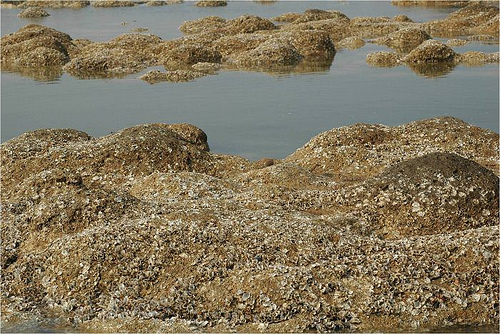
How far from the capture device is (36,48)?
72688mm

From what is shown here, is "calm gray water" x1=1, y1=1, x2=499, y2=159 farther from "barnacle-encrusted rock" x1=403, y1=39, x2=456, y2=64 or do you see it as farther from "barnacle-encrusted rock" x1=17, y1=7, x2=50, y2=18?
"barnacle-encrusted rock" x1=17, y1=7, x2=50, y2=18

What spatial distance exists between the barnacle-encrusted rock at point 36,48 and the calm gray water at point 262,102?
16.2 ft

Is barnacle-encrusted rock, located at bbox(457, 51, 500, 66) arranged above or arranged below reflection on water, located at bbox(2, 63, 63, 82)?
above

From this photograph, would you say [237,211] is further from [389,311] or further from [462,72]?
[462,72]

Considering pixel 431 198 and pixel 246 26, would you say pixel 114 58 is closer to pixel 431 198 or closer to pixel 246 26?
pixel 246 26

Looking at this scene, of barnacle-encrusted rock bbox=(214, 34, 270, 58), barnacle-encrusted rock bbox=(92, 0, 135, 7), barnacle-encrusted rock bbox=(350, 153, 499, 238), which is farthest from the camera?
barnacle-encrusted rock bbox=(92, 0, 135, 7)

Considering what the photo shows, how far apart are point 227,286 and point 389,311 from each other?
14.6ft

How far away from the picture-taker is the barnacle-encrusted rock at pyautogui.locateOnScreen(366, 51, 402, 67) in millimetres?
65062

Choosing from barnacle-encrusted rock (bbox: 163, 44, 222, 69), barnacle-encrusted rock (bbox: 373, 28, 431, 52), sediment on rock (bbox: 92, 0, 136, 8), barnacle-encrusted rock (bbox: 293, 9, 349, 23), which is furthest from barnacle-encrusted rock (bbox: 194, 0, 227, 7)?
barnacle-encrusted rock (bbox: 163, 44, 222, 69)

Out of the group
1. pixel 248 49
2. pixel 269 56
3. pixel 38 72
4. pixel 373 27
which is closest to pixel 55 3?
→ pixel 373 27

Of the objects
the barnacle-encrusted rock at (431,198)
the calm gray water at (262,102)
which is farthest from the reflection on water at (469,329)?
the calm gray water at (262,102)

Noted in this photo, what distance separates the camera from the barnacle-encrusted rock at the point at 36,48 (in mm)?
70188

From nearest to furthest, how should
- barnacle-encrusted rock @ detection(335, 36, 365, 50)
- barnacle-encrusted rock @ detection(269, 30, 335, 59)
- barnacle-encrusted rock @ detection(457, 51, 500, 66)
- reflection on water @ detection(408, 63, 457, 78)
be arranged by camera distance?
1. reflection on water @ detection(408, 63, 457, 78)
2. barnacle-encrusted rock @ detection(457, 51, 500, 66)
3. barnacle-encrusted rock @ detection(269, 30, 335, 59)
4. barnacle-encrusted rock @ detection(335, 36, 365, 50)

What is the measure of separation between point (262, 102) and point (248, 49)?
23297 mm
